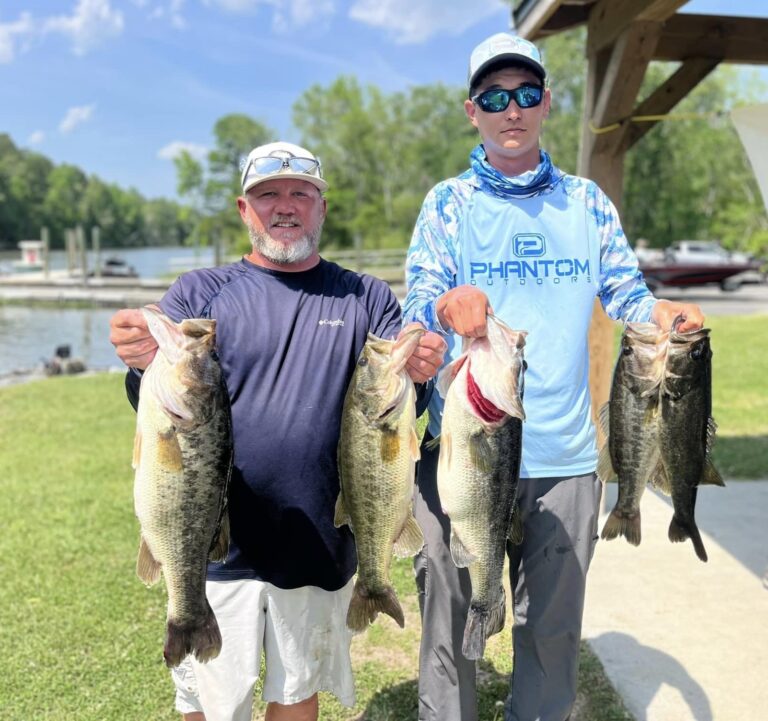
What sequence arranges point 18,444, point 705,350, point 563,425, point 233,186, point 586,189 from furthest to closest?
1. point 233,186
2. point 18,444
3. point 586,189
4. point 563,425
5. point 705,350

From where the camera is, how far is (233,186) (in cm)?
5759

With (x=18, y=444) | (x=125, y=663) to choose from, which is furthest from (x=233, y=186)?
(x=125, y=663)

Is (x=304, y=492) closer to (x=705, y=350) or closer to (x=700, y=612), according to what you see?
(x=705, y=350)

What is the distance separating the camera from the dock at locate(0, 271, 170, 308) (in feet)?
113

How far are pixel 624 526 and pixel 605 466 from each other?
0.79 ft

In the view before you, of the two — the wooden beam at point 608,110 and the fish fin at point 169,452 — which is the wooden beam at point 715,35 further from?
the fish fin at point 169,452

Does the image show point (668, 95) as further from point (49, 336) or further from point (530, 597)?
point (49, 336)

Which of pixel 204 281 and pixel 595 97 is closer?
pixel 204 281

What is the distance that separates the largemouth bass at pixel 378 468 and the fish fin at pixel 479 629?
26 centimetres

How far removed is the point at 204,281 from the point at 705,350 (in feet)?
5.90

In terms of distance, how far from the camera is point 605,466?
2566 millimetres

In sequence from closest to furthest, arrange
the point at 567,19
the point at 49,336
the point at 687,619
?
the point at 687,619
the point at 567,19
the point at 49,336

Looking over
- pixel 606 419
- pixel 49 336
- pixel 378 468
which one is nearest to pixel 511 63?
pixel 606 419

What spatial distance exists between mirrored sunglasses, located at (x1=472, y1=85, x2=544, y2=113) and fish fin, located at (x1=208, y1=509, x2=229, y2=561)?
1762 millimetres
